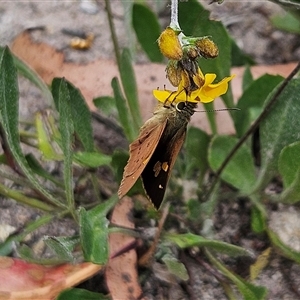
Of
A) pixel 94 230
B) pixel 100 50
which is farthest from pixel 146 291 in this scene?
pixel 100 50

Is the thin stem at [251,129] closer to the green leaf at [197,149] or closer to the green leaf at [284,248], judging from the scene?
the green leaf at [197,149]

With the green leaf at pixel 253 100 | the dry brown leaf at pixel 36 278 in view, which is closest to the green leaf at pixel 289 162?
the green leaf at pixel 253 100

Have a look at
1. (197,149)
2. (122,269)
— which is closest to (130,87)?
(197,149)

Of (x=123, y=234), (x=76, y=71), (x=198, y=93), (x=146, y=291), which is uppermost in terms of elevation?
(x=198, y=93)

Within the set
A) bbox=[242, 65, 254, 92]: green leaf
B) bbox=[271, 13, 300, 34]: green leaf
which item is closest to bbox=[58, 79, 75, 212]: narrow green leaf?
bbox=[242, 65, 254, 92]: green leaf

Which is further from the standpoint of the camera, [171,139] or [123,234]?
[123,234]

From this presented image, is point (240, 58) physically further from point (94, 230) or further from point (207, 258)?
point (94, 230)

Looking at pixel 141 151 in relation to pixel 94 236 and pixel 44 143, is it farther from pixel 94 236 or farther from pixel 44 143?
pixel 44 143
